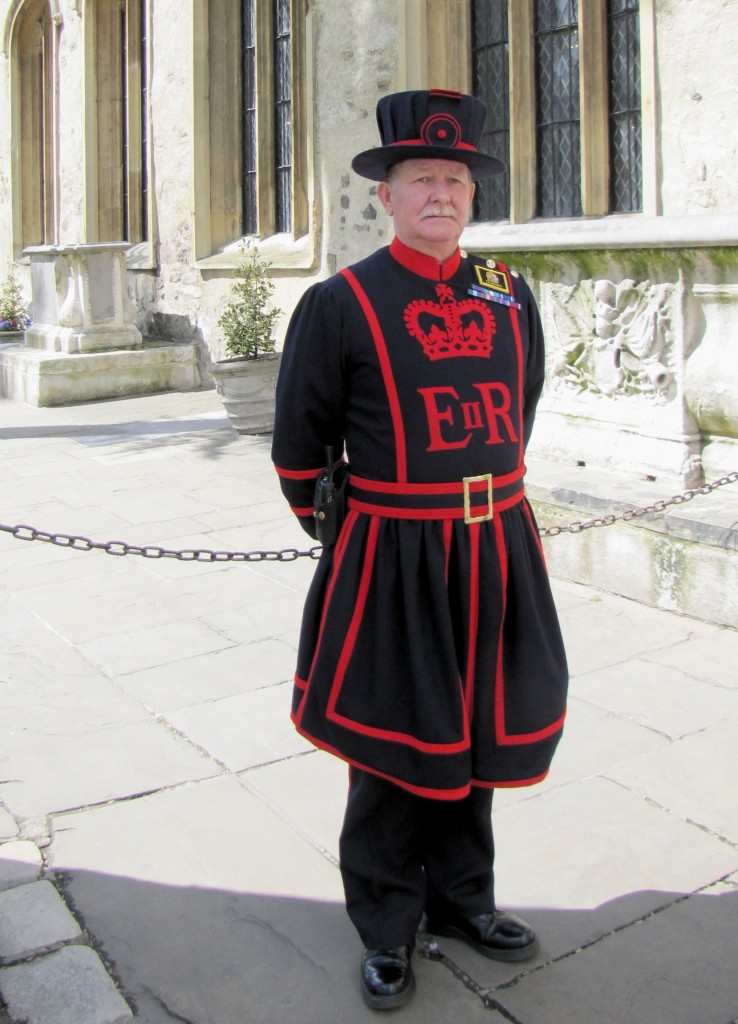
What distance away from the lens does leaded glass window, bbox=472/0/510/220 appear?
896 cm

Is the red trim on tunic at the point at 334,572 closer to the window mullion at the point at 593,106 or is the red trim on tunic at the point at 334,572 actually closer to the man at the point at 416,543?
the man at the point at 416,543

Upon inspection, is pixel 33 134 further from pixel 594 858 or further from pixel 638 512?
pixel 594 858

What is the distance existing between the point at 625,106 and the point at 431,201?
609 centimetres

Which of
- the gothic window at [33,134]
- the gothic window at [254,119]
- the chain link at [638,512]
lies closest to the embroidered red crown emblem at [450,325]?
the chain link at [638,512]

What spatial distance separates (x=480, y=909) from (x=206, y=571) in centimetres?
342

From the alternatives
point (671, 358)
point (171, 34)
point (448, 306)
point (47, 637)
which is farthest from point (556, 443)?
point (171, 34)

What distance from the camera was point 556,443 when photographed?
568 cm

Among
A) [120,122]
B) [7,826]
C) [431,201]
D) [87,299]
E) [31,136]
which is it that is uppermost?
[31,136]

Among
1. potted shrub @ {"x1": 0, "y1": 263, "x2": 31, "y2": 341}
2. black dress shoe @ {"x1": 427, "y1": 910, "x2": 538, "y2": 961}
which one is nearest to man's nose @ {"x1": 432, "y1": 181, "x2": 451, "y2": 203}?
black dress shoe @ {"x1": 427, "y1": 910, "x2": 538, "y2": 961}

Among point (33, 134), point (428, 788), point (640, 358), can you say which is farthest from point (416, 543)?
point (33, 134)

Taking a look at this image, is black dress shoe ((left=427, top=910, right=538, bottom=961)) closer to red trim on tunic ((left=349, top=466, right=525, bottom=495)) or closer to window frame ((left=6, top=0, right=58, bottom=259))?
red trim on tunic ((left=349, top=466, right=525, bottom=495))

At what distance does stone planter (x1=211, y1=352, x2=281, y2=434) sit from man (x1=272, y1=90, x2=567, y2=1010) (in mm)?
6783

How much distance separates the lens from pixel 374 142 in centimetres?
1052

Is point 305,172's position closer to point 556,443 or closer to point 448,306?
point 556,443
